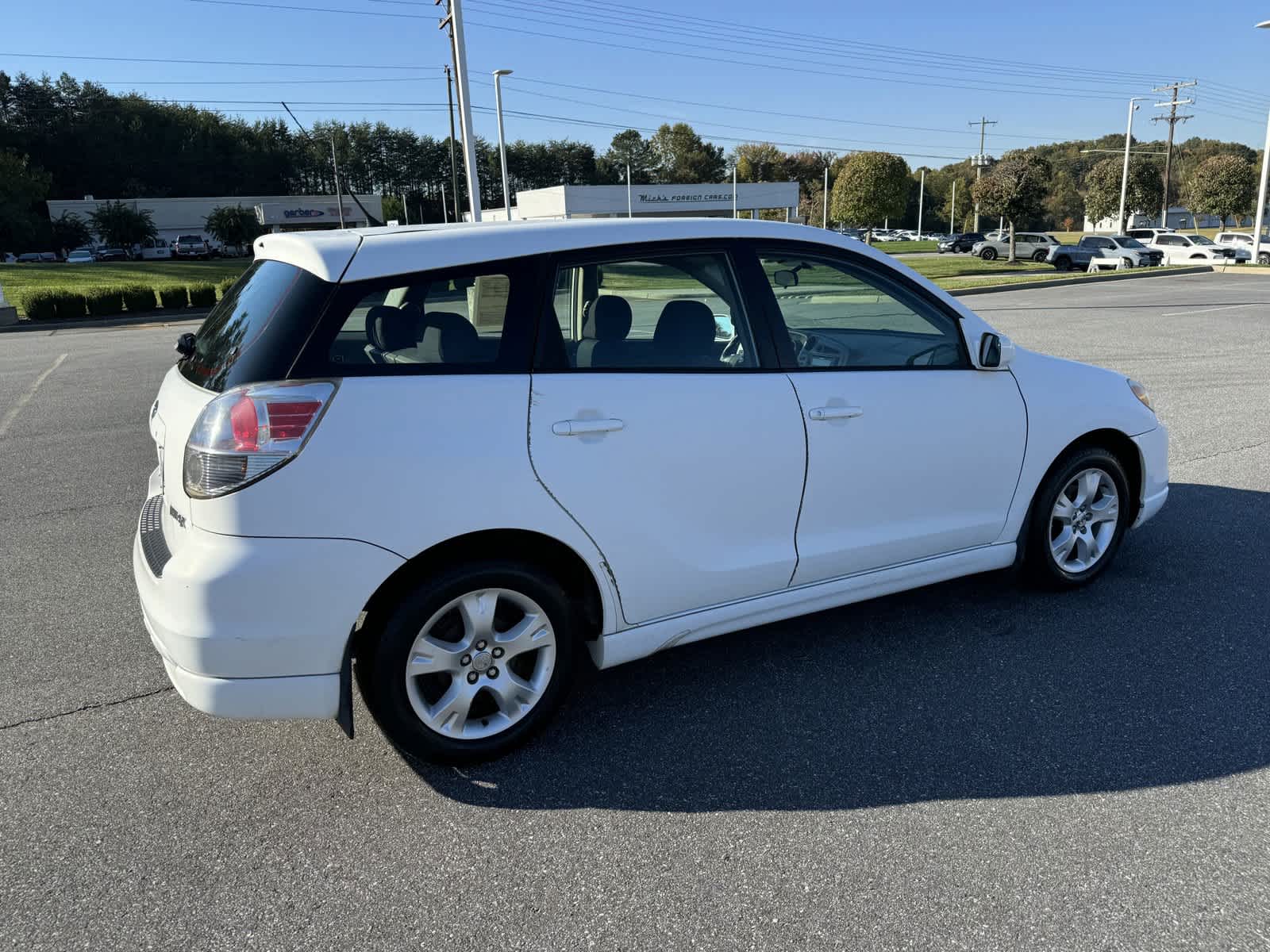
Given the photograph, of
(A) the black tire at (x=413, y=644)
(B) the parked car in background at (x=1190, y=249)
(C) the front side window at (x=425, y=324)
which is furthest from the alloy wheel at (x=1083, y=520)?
(B) the parked car in background at (x=1190, y=249)

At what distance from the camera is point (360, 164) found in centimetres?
12550

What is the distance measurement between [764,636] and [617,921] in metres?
1.84

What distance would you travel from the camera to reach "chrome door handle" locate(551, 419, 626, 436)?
2.95 metres

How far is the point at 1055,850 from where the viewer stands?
261 centimetres

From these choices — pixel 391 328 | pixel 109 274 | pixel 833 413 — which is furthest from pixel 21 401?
pixel 109 274

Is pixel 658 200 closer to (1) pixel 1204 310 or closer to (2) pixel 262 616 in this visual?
(1) pixel 1204 310

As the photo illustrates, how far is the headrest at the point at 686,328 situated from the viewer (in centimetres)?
330

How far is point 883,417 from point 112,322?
86.1 feet

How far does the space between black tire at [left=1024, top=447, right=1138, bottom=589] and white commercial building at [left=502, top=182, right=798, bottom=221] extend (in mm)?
56430

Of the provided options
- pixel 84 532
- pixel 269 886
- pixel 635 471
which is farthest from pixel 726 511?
pixel 84 532

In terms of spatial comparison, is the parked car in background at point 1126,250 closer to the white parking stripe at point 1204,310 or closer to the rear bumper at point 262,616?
the white parking stripe at point 1204,310

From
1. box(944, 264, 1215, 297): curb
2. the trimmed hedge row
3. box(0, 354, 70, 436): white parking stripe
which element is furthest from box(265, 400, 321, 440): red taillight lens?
the trimmed hedge row

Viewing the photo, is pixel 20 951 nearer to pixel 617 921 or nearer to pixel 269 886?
pixel 269 886

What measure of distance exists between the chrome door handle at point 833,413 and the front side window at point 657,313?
0.97 feet
